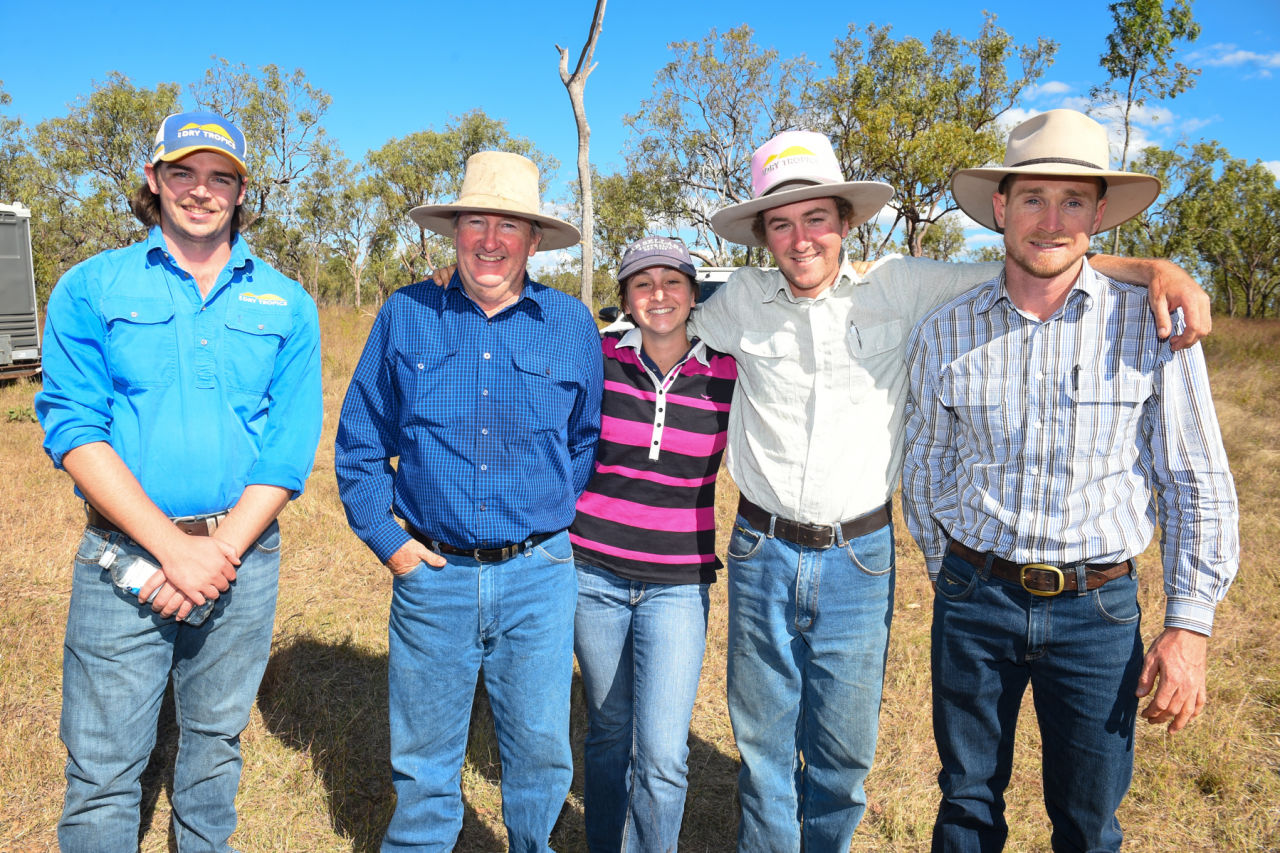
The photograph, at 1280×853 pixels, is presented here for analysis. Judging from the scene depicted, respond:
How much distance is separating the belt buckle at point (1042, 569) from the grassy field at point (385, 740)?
5.04 ft

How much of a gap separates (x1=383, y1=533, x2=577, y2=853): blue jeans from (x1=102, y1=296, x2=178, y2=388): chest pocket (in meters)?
0.95

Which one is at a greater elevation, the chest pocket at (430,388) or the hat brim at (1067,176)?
the hat brim at (1067,176)

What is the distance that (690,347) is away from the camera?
2764mm

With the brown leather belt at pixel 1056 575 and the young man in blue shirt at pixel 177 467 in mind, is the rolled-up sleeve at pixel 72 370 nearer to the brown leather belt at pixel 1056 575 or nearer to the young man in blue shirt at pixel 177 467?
the young man in blue shirt at pixel 177 467

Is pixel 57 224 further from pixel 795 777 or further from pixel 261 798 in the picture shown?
pixel 795 777

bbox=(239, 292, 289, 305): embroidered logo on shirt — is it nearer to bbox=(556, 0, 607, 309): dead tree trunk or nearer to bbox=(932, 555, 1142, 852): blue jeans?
bbox=(932, 555, 1142, 852): blue jeans

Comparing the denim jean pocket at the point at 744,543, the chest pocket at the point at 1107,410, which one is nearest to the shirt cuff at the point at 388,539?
the denim jean pocket at the point at 744,543

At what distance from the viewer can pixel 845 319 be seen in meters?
2.55

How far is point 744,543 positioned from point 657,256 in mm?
1039

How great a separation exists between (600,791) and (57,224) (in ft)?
112

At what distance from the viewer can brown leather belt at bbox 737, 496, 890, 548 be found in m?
2.47

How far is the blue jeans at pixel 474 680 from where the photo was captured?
7.88ft

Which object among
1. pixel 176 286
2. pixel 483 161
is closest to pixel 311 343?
pixel 176 286

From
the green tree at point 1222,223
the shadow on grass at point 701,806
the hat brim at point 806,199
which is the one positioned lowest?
the shadow on grass at point 701,806
